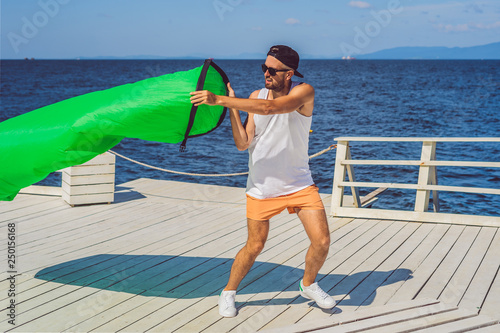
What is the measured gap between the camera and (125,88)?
4.31 meters

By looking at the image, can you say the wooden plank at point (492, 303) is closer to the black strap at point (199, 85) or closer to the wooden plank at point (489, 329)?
the wooden plank at point (489, 329)

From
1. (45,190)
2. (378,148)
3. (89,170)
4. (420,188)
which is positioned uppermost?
(420,188)

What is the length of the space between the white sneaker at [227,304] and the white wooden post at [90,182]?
14.0 ft

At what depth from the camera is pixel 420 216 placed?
292 inches

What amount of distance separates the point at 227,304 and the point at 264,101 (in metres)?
1.71

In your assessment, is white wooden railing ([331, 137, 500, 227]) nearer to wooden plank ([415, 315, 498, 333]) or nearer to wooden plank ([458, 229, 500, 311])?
wooden plank ([458, 229, 500, 311])

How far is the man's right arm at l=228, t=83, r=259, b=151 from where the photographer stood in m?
3.88

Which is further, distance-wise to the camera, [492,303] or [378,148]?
[378,148]

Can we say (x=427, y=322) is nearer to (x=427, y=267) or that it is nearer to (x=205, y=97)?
(x=427, y=267)

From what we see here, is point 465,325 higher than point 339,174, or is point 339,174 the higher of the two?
point 339,174

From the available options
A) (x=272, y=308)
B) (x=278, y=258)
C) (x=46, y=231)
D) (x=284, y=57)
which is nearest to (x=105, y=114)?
(x=284, y=57)

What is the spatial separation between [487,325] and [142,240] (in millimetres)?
3874

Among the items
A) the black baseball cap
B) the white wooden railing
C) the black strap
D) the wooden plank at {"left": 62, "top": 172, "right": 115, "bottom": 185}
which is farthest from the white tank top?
the wooden plank at {"left": 62, "top": 172, "right": 115, "bottom": 185}

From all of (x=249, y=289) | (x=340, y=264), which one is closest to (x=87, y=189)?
(x=249, y=289)
